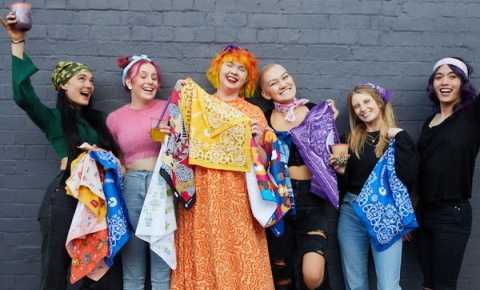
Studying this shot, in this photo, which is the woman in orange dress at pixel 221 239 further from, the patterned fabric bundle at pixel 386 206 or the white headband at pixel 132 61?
the white headband at pixel 132 61

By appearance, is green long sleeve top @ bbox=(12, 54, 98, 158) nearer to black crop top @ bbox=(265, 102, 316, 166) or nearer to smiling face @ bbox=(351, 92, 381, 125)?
black crop top @ bbox=(265, 102, 316, 166)

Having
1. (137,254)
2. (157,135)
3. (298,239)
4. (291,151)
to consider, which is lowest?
(137,254)

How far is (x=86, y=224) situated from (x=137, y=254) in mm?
488

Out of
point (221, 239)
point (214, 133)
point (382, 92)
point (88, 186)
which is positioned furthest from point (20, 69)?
point (382, 92)

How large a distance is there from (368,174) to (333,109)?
0.54 m

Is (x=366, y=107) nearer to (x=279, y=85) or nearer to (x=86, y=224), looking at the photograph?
(x=279, y=85)

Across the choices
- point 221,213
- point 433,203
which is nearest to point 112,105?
point 221,213

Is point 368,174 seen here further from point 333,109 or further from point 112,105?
point 112,105

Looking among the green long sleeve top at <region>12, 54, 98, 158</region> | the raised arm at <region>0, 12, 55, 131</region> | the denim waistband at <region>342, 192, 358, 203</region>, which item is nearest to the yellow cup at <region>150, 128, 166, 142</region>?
the green long sleeve top at <region>12, 54, 98, 158</region>

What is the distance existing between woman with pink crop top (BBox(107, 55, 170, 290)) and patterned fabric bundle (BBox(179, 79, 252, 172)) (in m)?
0.23

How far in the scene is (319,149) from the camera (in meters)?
3.76

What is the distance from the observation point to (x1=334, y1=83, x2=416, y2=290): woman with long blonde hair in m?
3.70

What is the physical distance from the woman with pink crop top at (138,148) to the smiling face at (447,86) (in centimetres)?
200

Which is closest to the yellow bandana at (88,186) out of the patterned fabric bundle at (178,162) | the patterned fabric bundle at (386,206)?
the patterned fabric bundle at (178,162)
